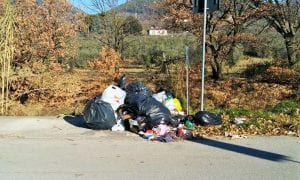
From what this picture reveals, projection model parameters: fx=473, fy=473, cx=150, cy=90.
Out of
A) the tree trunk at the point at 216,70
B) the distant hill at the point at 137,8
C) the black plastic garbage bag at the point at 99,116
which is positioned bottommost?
the black plastic garbage bag at the point at 99,116

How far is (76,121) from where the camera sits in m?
9.73

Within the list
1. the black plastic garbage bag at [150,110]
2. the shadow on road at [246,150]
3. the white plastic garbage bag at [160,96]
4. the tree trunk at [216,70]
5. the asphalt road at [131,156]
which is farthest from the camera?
the tree trunk at [216,70]

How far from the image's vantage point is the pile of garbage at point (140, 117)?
854 cm

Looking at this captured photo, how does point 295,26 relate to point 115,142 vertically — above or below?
above

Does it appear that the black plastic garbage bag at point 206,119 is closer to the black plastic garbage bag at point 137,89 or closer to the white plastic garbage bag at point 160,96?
the white plastic garbage bag at point 160,96

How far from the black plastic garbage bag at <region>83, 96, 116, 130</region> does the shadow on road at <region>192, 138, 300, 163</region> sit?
5.47 feet

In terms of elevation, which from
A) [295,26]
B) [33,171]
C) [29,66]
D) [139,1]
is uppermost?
[139,1]

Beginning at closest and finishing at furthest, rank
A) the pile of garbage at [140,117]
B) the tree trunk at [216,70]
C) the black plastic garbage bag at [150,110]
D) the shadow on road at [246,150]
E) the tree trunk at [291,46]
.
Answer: the shadow on road at [246,150] → the pile of garbage at [140,117] → the black plastic garbage bag at [150,110] → the tree trunk at [216,70] → the tree trunk at [291,46]

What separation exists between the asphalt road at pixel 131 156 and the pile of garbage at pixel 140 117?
8.4 inches

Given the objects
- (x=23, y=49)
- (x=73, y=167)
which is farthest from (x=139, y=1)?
(x=73, y=167)

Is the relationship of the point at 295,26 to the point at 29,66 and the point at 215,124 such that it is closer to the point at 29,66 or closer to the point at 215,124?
the point at 29,66

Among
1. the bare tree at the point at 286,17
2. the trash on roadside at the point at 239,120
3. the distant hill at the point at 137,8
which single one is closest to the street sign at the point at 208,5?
the trash on roadside at the point at 239,120

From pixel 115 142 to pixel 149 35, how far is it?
1031 inches

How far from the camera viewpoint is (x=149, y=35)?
3378cm
